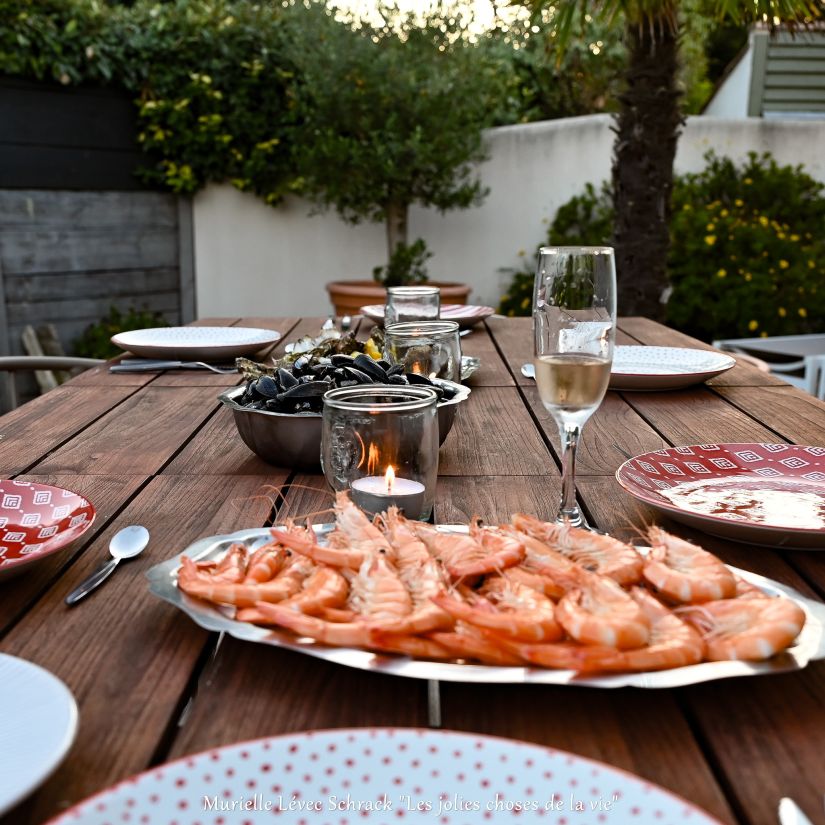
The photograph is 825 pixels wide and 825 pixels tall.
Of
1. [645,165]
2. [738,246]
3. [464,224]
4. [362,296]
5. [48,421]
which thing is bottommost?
[362,296]

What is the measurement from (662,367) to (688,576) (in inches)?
57.6

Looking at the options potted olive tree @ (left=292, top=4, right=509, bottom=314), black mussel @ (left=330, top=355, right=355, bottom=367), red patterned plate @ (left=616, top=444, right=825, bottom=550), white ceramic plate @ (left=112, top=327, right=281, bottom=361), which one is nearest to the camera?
red patterned plate @ (left=616, top=444, right=825, bottom=550)

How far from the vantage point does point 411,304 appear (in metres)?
2.15

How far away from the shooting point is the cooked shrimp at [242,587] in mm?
729

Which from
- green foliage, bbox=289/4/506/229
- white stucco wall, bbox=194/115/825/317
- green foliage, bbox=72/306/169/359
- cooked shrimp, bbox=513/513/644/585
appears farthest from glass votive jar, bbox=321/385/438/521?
white stucco wall, bbox=194/115/825/317

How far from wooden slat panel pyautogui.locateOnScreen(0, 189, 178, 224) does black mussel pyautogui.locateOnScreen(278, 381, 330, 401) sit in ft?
16.2

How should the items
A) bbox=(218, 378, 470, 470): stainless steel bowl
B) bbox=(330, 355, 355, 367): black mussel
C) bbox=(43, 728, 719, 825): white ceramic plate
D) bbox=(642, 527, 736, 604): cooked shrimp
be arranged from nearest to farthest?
bbox=(43, 728, 719, 825): white ceramic plate < bbox=(642, 527, 736, 604): cooked shrimp < bbox=(218, 378, 470, 470): stainless steel bowl < bbox=(330, 355, 355, 367): black mussel

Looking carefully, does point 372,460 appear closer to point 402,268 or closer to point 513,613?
point 513,613

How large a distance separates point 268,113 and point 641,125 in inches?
119

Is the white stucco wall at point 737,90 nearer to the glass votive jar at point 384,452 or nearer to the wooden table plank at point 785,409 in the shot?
the wooden table plank at point 785,409

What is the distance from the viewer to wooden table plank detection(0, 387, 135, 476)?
1.46 meters

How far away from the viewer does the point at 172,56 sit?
629 centimetres

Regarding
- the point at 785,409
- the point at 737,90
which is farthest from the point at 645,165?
the point at 737,90

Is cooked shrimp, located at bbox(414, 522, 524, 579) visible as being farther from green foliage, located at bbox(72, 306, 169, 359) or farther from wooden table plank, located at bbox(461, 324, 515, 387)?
green foliage, located at bbox(72, 306, 169, 359)
